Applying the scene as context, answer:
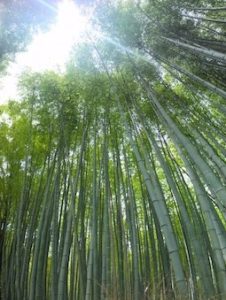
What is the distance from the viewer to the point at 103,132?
5246 mm

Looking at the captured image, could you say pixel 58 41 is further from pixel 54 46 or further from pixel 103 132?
pixel 103 132

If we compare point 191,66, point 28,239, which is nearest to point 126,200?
point 28,239

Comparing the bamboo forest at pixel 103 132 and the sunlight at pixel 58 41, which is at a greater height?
the sunlight at pixel 58 41

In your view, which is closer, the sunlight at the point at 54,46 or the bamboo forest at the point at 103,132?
the bamboo forest at the point at 103,132

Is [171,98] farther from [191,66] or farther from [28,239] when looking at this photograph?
[28,239]

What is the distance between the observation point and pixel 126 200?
452 cm

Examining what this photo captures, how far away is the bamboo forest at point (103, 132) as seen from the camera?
3943 millimetres

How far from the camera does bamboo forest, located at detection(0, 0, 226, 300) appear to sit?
3943mm

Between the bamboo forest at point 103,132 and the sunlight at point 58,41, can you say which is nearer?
the bamboo forest at point 103,132

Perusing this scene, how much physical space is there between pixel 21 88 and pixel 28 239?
2.68m

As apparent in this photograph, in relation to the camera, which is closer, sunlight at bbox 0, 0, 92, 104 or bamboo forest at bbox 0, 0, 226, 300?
bamboo forest at bbox 0, 0, 226, 300

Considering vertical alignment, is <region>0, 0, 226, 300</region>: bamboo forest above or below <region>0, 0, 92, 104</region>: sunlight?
below

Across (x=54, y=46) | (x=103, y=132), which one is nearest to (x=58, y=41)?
(x=54, y=46)

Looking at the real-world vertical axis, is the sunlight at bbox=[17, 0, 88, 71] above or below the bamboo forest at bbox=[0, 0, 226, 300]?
above
